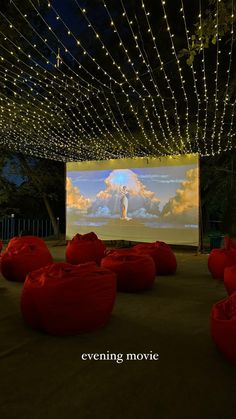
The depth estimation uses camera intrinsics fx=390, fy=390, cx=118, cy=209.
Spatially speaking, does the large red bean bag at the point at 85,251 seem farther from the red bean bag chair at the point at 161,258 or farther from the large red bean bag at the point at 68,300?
the large red bean bag at the point at 68,300

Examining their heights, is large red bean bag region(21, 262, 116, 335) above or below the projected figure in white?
below

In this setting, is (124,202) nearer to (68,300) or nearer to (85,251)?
(85,251)

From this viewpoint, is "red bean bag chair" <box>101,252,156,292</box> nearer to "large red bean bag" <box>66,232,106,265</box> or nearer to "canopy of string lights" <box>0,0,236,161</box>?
"large red bean bag" <box>66,232,106,265</box>

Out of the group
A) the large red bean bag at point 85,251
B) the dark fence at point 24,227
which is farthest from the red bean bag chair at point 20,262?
the dark fence at point 24,227

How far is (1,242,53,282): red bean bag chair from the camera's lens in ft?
18.5

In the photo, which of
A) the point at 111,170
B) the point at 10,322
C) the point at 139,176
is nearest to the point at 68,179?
the point at 111,170

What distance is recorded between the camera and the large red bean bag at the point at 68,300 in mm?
3295

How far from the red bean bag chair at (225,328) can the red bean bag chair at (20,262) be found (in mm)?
3327

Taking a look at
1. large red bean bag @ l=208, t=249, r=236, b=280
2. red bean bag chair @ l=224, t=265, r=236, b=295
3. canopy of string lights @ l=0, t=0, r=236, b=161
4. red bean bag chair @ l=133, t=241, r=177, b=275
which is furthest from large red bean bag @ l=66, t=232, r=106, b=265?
red bean bag chair @ l=224, t=265, r=236, b=295

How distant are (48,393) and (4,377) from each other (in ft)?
1.26

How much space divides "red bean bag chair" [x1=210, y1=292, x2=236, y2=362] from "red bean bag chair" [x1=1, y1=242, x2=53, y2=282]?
3.33 m

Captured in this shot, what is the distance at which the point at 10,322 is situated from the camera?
3.73 metres

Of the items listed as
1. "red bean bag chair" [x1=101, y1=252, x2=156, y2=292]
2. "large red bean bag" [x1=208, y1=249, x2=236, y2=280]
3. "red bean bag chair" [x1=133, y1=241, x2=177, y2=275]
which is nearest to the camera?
"red bean bag chair" [x1=101, y1=252, x2=156, y2=292]

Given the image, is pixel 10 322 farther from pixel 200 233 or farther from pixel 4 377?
pixel 200 233
